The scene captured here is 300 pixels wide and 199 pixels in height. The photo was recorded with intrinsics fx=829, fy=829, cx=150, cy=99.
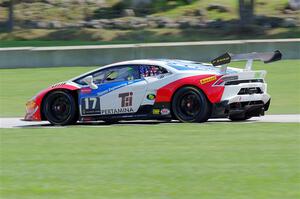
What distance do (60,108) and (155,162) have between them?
17.7 ft

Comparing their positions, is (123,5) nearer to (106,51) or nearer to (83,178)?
(106,51)

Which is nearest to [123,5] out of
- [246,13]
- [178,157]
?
[246,13]

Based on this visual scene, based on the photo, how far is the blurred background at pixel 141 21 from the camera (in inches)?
1457

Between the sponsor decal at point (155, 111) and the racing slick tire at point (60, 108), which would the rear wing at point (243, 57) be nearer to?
the sponsor decal at point (155, 111)

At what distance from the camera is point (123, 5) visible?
4391 centimetres

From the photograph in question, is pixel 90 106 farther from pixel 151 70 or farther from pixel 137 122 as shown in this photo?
pixel 151 70

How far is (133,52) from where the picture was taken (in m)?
25.2

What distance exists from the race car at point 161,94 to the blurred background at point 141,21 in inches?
816

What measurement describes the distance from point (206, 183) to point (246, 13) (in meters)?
30.6

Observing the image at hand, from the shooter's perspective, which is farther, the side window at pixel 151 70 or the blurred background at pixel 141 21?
the blurred background at pixel 141 21

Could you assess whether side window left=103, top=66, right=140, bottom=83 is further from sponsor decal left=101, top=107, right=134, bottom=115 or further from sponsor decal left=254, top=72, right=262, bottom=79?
sponsor decal left=254, top=72, right=262, bottom=79

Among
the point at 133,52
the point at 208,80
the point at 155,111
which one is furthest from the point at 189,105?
the point at 133,52

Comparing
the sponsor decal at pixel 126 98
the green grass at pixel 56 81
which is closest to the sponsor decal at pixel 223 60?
the sponsor decal at pixel 126 98

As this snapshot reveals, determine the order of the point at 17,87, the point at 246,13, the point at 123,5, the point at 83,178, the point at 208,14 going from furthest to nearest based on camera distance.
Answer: the point at 123,5
the point at 208,14
the point at 246,13
the point at 17,87
the point at 83,178
